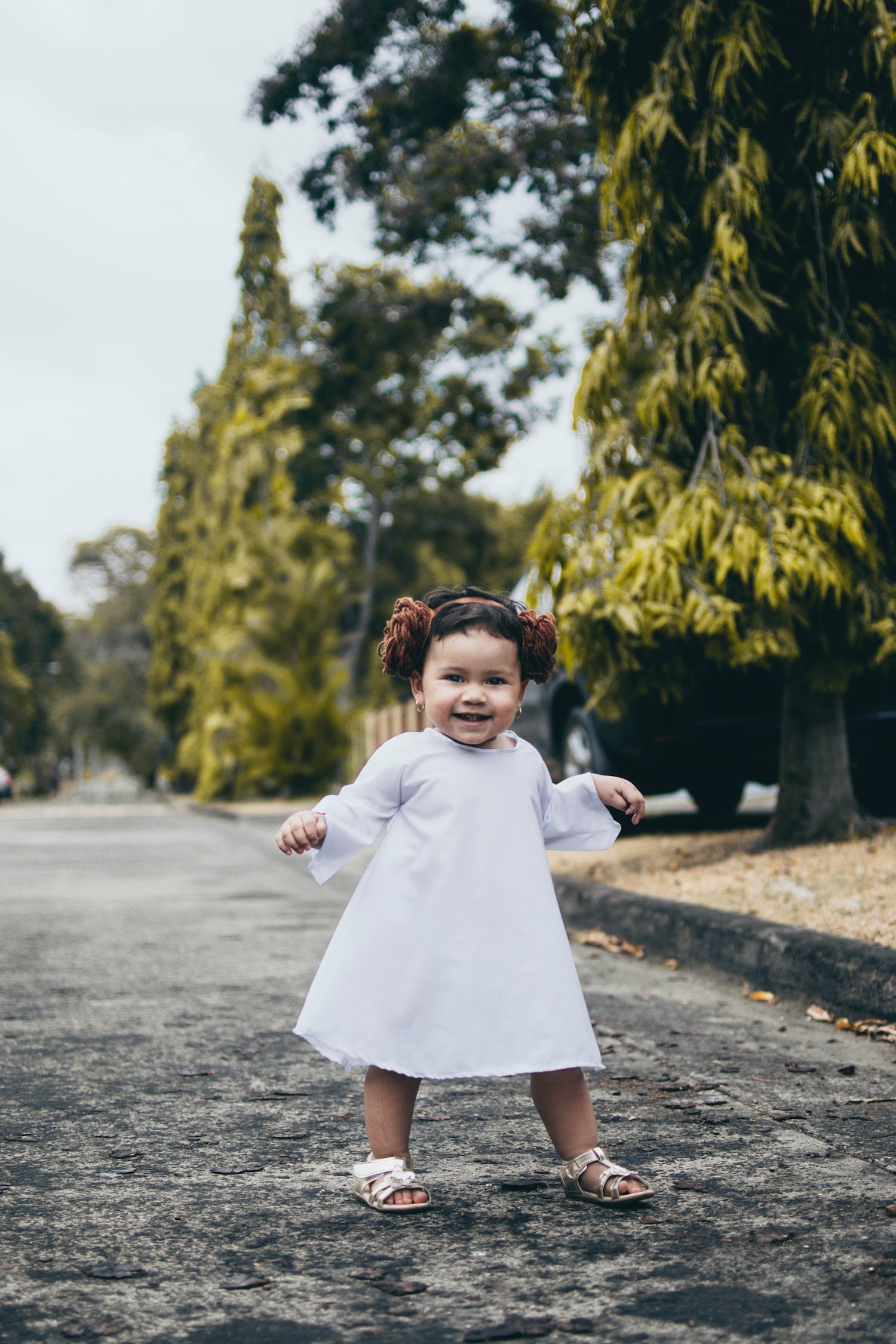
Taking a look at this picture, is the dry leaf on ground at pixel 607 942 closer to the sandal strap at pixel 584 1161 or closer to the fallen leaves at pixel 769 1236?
the sandal strap at pixel 584 1161

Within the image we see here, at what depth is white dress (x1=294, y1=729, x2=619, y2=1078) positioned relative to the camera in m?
2.83

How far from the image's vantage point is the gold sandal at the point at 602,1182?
2.79 m

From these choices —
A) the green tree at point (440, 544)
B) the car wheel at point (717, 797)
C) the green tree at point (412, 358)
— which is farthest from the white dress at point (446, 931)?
the green tree at point (440, 544)

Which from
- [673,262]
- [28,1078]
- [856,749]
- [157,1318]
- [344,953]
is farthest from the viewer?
[856,749]

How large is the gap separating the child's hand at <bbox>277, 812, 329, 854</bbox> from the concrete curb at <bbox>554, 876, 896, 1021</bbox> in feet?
8.12

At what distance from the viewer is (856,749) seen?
8836mm

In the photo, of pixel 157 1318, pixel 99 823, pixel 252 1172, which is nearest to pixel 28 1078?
pixel 252 1172

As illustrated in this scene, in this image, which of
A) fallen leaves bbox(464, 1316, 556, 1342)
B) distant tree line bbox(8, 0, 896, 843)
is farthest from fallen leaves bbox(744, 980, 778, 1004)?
fallen leaves bbox(464, 1316, 556, 1342)

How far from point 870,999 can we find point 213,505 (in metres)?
32.1

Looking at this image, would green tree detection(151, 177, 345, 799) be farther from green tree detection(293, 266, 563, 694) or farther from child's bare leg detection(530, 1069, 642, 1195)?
child's bare leg detection(530, 1069, 642, 1195)

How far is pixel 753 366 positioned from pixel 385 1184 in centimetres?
557

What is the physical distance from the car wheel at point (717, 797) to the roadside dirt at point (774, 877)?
1503mm

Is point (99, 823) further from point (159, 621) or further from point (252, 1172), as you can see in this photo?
point (159, 621)

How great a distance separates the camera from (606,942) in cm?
661
